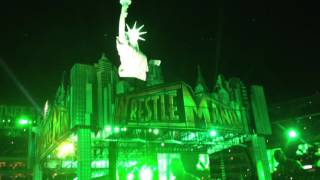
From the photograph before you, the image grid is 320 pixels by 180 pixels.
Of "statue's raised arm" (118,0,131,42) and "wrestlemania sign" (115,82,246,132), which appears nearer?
"wrestlemania sign" (115,82,246,132)

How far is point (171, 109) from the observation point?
17.8 meters

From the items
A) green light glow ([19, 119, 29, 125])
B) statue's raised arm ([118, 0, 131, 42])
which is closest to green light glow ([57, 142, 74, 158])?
statue's raised arm ([118, 0, 131, 42])

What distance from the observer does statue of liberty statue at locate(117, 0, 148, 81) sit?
23.3m

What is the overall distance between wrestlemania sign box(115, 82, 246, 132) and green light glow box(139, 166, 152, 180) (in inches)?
406

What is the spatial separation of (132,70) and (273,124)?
81.2 feet

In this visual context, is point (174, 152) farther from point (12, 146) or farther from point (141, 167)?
point (12, 146)

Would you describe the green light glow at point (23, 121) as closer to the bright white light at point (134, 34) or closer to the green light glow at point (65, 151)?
the green light glow at point (65, 151)

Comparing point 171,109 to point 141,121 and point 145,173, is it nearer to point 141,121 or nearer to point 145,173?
point 141,121

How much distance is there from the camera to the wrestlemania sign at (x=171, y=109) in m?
16.7

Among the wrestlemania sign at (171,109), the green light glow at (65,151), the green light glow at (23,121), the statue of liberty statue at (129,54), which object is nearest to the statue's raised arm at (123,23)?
the statue of liberty statue at (129,54)

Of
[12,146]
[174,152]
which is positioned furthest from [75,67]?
[12,146]

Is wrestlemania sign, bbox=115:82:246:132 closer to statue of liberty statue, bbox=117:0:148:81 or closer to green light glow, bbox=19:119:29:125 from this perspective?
statue of liberty statue, bbox=117:0:148:81

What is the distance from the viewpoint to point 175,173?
2977 cm

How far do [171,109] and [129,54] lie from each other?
292 inches
